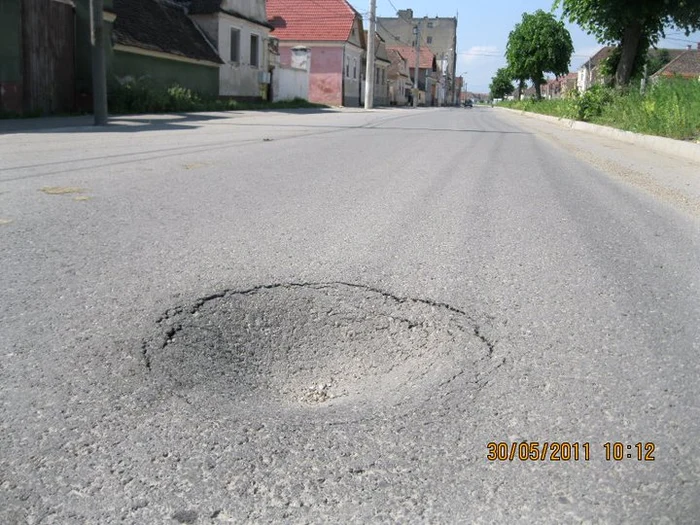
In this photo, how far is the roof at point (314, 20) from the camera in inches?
1804

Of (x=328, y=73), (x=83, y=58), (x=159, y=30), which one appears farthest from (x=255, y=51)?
(x=83, y=58)

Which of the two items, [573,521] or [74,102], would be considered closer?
[573,521]

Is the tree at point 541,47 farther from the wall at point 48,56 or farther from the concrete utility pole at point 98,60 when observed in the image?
the concrete utility pole at point 98,60

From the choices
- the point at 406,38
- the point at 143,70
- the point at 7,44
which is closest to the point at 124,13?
the point at 143,70

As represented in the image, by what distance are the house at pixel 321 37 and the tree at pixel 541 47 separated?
1267 centimetres

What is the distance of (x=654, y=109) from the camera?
50.1ft

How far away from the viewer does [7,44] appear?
15.6 m

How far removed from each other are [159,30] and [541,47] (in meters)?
31.9

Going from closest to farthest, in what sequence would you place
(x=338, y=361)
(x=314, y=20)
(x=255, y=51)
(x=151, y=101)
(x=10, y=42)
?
(x=338, y=361) < (x=10, y=42) < (x=151, y=101) < (x=255, y=51) < (x=314, y=20)

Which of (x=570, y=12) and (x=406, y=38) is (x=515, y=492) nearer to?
(x=570, y=12)

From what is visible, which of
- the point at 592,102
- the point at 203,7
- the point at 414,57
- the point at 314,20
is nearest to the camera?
the point at 592,102

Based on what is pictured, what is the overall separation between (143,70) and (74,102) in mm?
5315
